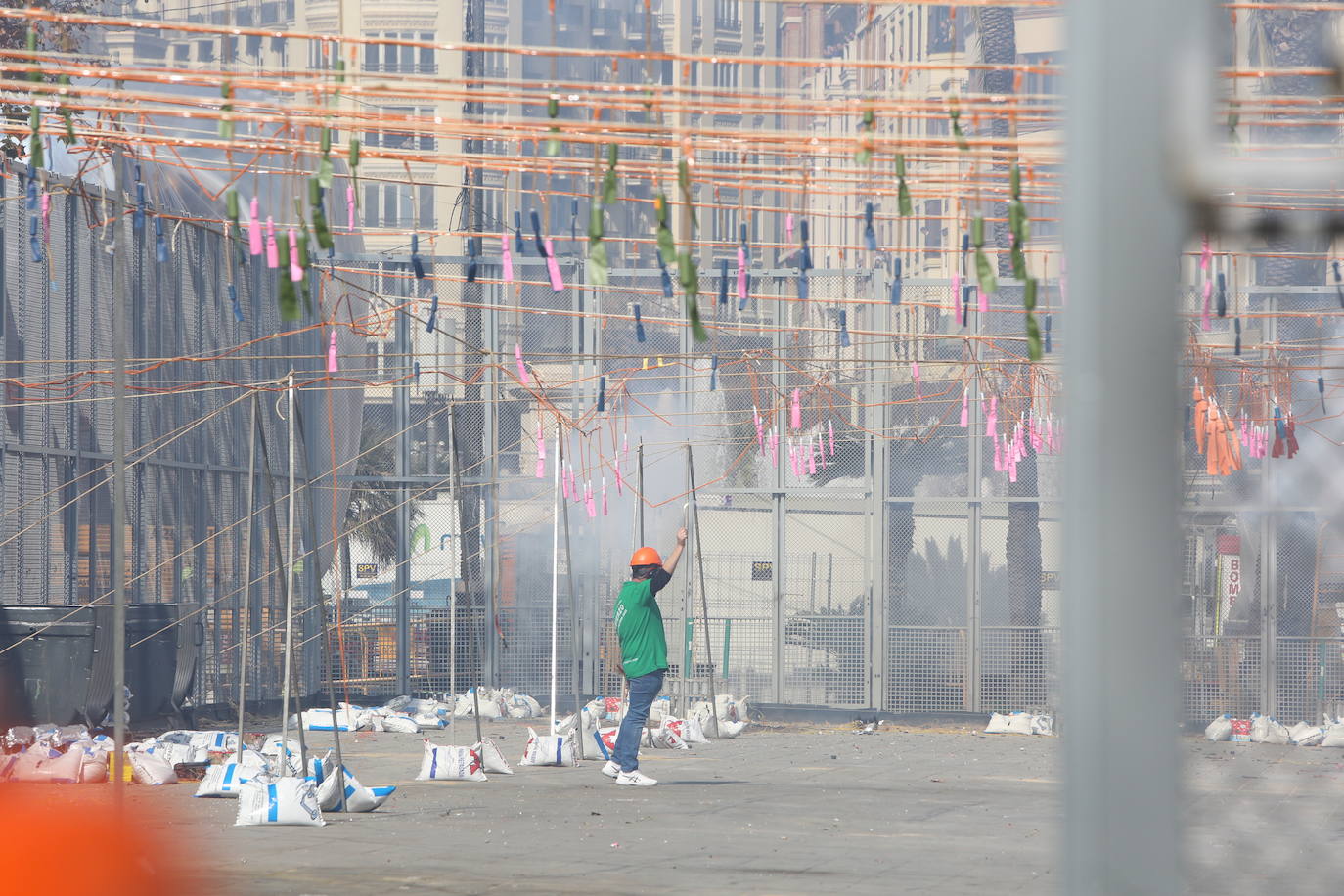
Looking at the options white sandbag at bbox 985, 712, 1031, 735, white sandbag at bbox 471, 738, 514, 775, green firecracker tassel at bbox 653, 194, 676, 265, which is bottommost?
white sandbag at bbox 985, 712, 1031, 735

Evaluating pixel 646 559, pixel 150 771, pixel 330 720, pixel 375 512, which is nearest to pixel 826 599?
pixel 330 720

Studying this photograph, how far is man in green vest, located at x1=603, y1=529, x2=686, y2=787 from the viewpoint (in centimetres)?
1119

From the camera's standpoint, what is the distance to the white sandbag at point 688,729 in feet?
49.2

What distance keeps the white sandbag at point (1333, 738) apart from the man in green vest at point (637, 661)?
7.35 meters

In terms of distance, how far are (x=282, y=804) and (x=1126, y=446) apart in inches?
318

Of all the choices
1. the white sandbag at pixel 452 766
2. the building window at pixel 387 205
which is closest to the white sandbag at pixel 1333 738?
the white sandbag at pixel 452 766

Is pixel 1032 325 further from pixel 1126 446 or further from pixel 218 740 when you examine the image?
pixel 218 740

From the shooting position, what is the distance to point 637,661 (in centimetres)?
1142

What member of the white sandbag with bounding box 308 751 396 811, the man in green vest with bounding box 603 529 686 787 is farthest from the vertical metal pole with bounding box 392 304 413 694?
the white sandbag with bounding box 308 751 396 811

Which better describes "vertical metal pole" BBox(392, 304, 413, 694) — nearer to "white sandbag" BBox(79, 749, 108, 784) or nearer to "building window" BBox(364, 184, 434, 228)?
"white sandbag" BBox(79, 749, 108, 784)

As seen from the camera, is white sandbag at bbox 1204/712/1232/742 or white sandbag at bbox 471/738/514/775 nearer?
white sandbag at bbox 471/738/514/775

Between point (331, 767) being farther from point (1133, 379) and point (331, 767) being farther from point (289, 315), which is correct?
point (1133, 379)

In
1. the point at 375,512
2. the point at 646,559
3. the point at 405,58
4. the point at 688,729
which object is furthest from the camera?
the point at 405,58

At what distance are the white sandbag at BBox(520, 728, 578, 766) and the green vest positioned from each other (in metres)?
1.38
